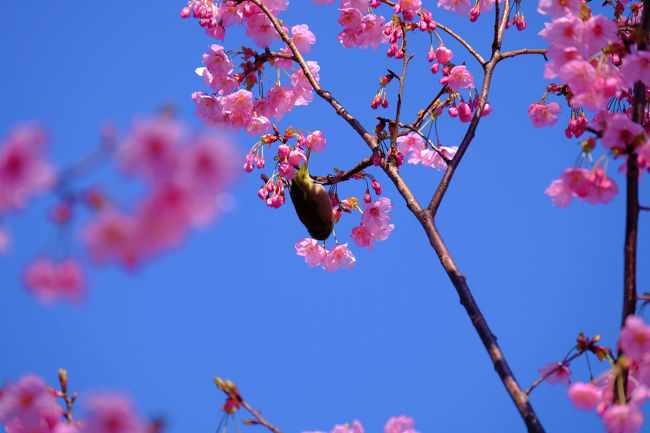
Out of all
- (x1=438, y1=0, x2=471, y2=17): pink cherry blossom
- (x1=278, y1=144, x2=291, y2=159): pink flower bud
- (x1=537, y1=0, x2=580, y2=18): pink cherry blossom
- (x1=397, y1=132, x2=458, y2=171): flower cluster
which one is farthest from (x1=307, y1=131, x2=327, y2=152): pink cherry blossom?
(x1=537, y1=0, x2=580, y2=18): pink cherry blossom

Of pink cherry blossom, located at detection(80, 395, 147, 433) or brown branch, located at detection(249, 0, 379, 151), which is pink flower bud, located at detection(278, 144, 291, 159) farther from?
pink cherry blossom, located at detection(80, 395, 147, 433)

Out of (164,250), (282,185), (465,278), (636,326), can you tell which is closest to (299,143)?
(282,185)

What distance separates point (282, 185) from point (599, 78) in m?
1.10

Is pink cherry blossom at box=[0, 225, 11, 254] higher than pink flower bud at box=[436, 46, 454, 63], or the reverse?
pink flower bud at box=[436, 46, 454, 63]

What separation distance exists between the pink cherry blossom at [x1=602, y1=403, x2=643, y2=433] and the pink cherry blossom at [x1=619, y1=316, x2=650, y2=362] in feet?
0.35

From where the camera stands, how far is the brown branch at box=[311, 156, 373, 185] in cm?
195

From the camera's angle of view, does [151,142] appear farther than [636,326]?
No

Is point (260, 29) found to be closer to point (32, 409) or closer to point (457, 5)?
point (457, 5)

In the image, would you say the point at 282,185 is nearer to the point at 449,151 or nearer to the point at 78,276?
the point at 449,151

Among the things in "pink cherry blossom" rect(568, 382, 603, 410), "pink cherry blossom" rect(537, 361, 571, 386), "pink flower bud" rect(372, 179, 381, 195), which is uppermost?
"pink flower bud" rect(372, 179, 381, 195)

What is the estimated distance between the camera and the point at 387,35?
7.54ft

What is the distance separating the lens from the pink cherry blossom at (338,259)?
2.41 meters

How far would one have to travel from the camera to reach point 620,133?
1.32 m

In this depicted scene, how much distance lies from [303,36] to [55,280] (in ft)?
5.58
